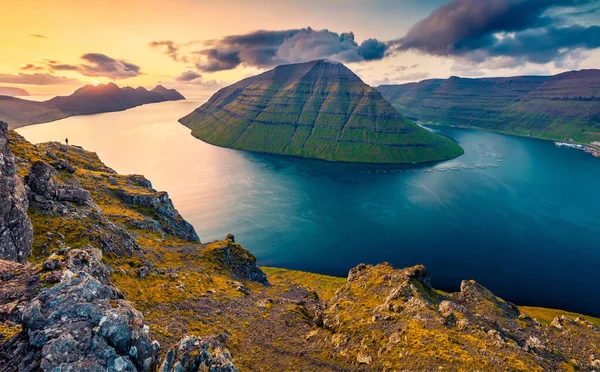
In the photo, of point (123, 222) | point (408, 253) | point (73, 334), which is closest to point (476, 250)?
point (408, 253)

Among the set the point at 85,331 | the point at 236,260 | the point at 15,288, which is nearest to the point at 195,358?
the point at 85,331

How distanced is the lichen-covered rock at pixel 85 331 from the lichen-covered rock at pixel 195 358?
9.42 ft

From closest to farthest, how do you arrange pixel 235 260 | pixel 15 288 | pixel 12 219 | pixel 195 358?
pixel 15 288, pixel 195 358, pixel 12 219, pixel 235 260

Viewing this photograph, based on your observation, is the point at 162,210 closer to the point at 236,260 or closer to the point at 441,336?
the point at 236,260

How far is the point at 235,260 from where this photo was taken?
112875 mm

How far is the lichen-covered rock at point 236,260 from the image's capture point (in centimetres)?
10744

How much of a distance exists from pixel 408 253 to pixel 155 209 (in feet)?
482

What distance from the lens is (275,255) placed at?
187 m

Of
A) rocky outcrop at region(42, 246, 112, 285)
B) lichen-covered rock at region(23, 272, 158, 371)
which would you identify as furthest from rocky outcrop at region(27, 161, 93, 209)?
lichen-covered rock at region(23, 272, 158, 371)

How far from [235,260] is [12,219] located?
68998 mm

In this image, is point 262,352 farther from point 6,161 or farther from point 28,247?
point 6,161

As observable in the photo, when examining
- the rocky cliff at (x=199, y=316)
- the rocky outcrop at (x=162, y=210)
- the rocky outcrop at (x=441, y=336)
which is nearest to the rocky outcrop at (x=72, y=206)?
the rocky cliff at (x=199, y=316)

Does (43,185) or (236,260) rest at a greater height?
(43,185)

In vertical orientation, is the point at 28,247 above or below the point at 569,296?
above
